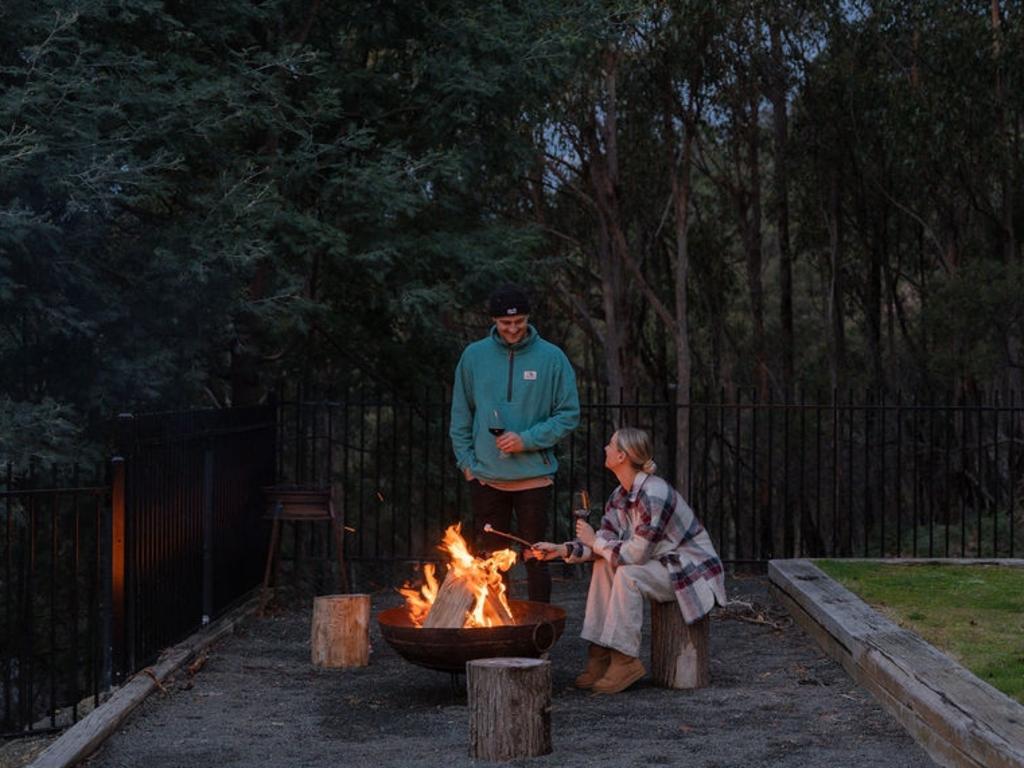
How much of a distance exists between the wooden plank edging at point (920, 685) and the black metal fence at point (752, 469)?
346 centimetres

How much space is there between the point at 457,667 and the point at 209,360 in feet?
22.3

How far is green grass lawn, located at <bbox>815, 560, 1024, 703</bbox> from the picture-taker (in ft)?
25.4

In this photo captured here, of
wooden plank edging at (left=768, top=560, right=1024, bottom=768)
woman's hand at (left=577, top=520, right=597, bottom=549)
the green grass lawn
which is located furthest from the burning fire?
the green grass lawn

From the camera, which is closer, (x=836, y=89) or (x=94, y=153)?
(x=94, y=153)

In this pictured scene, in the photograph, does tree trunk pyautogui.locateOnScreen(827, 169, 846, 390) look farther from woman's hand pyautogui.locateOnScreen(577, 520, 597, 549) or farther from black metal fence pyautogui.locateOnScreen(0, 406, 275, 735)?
woman's hand pyautogui.locateOnScreen(577, 520, 597, 549)

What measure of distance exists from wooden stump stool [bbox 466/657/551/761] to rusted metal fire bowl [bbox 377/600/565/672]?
0.76 m

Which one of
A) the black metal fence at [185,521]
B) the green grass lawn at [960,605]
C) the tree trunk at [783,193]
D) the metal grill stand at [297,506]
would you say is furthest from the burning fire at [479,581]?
the tree trunk at [783,193]

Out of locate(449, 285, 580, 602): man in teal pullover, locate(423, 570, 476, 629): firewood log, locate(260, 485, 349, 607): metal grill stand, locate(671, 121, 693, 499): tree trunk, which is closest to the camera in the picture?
locate(423, 570, 476, 629): firewood log

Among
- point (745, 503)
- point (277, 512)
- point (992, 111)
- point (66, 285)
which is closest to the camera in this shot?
point (277, 512)

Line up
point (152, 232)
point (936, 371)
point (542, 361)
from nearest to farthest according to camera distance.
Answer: point (542, 361) < point (152, 232) < point (936, 371)

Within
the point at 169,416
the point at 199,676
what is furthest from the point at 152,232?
the point at 199,676

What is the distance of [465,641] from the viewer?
7027 mm

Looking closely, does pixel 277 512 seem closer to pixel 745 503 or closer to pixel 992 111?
pixel 992 111

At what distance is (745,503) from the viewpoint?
2906 centimetres
